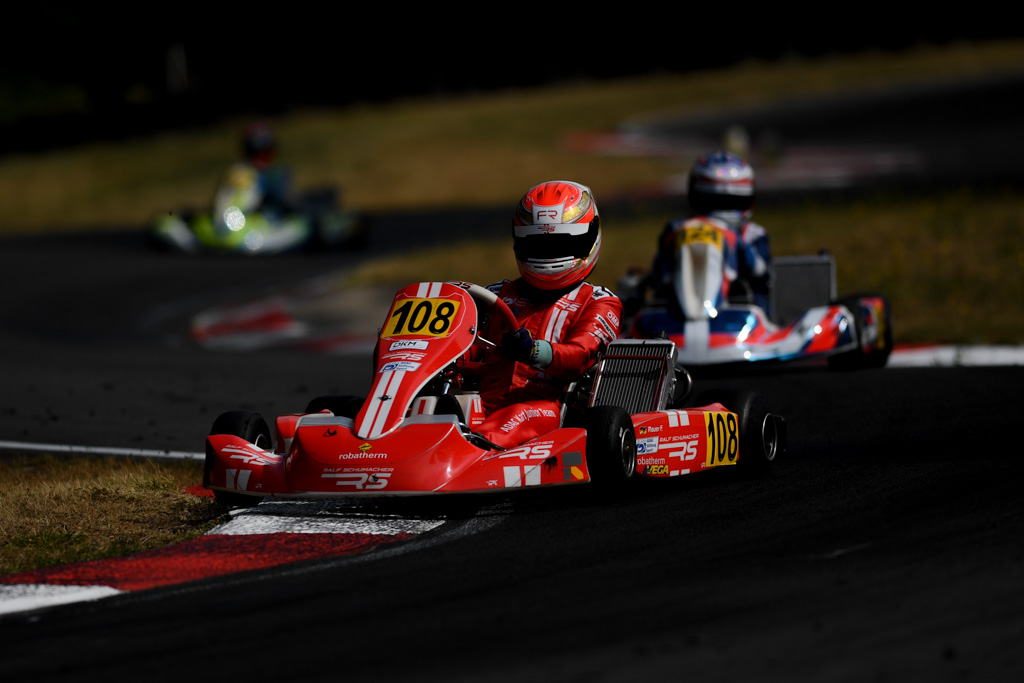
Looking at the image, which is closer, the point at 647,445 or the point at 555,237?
the point at 647,445

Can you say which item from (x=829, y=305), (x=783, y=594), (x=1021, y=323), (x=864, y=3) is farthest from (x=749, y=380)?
(x=864, y=3)

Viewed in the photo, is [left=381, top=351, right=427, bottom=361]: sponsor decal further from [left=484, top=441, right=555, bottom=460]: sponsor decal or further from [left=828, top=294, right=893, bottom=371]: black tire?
[left=828, top=294, right=893, bottom=371]: black tire

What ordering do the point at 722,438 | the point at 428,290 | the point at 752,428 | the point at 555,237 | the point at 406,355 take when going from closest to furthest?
the point at 406,355, the point at 428,290, the point at 722,438, the point at 752,428, the point at 555,237

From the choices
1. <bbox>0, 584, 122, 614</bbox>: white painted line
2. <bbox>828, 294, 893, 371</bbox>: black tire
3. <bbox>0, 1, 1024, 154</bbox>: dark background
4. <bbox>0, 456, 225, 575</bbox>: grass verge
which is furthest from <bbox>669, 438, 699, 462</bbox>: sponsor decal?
<bbox>0, 1, 1024, 154</bbox>: dark background

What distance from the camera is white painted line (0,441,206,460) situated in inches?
297

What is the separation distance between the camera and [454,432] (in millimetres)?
5824

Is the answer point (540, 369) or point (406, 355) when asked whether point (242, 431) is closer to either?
point (406, 355)

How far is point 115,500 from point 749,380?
4.65 meters

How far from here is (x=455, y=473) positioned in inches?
225

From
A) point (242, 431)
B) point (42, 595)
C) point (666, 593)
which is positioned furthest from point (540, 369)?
point (42, 595)

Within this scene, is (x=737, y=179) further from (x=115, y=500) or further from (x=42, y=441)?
(x=115, y=500)

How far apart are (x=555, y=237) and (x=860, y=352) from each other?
12.5ft

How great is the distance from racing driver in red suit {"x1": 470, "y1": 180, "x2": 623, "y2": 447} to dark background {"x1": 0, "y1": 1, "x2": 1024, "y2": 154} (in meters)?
29.8

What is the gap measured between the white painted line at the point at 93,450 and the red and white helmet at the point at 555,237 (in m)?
1.90
